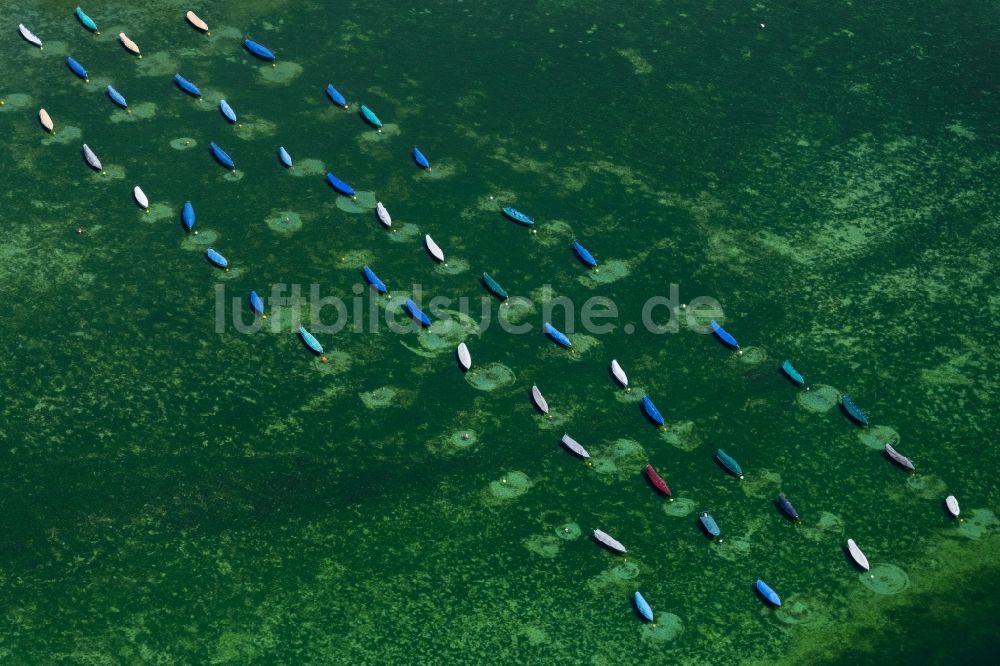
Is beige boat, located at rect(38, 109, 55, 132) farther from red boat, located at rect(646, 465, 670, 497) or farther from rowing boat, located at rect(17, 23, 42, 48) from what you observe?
red boat, located at rect(646, 465, 670, 497)

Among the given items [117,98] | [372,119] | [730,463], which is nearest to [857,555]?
[730,463]

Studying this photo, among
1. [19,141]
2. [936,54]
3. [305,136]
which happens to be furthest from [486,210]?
[936,54]

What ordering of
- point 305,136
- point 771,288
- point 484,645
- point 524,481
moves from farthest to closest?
point 305,136 < point 771,288 < point 524,481 < point 484,645

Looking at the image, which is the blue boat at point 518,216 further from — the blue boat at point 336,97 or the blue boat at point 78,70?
the blue boat at point 78,70

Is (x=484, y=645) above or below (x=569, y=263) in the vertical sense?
below

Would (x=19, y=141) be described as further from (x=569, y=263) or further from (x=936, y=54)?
(x=936, y=54)

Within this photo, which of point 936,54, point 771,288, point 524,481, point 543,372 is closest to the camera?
point 524,481
